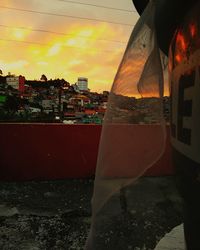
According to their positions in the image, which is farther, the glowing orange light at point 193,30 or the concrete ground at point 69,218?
the concrete ground at point 69,218

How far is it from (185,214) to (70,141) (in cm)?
499

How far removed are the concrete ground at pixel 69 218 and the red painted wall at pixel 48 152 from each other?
16.6 inches

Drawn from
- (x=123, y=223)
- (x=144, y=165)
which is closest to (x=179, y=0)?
(x=144, y=165)

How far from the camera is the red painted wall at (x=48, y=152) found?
629 centimetres

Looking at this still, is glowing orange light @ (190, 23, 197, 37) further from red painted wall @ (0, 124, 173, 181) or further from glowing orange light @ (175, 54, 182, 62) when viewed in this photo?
red painted wall @ (0, 124, 173, 181)

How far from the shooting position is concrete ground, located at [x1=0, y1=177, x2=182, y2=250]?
134 inches

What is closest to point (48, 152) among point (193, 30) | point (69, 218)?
point (69, 218)

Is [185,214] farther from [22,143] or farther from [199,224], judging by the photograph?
[22,143]

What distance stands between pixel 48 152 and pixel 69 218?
214cm

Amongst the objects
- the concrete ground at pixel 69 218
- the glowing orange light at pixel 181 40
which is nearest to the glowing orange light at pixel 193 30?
the glowing orange light at pixel 181 40

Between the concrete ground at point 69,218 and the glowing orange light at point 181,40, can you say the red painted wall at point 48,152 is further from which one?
the glowing orange light at point 181,40

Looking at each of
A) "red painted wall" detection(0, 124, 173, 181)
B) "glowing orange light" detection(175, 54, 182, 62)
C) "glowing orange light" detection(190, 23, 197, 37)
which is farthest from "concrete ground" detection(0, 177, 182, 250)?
"glowing orange light" detection(190, 23, 197, 37)

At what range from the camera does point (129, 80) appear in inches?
68.9

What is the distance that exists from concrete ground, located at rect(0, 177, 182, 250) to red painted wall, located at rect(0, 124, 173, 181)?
1.38ft
